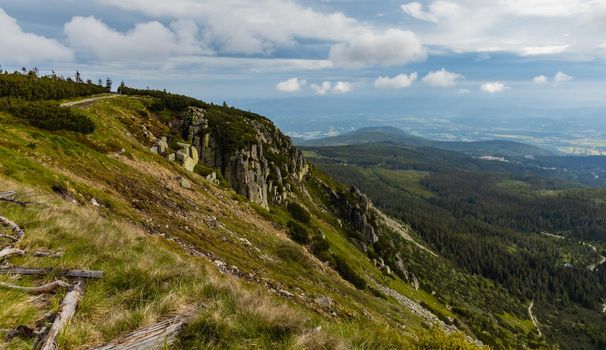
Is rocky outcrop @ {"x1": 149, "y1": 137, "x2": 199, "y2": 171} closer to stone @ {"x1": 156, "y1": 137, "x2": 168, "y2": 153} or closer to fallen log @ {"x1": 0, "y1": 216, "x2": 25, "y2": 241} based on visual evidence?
stone @ {"x1": 156, "y1": 137, "x2": 168, "y2": 153}

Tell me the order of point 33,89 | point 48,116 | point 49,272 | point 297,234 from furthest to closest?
1. point 33,89
2. point 297,234
3. point 48,116
4. point 49,272

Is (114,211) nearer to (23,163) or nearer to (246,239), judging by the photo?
(23,163)

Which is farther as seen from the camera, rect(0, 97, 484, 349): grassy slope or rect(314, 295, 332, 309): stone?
rect(314, 295, 332, 309): stone

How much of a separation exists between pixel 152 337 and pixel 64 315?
58.6 inches

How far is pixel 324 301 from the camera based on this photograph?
2575 centimetres

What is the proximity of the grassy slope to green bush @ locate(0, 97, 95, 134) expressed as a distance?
1849 mm

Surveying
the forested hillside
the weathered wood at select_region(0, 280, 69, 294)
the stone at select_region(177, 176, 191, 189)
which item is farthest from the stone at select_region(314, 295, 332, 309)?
the stone at select_region(177, 176, 191, 189)

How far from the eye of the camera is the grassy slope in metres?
6.41

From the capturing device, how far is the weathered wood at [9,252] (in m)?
8.29

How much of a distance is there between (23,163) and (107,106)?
138 feet

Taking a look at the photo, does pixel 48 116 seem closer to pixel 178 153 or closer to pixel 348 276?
pixel 178 153

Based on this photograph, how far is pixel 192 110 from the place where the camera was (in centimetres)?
7962

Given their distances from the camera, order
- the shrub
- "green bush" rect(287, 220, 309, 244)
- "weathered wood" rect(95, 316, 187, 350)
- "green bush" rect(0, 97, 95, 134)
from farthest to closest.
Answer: the shrub → "green bush" rect(287, 220, 309, 244) → "green bush" rect(0, 97, 95, 134) → "weathered wood" rect(95, 316, 187, 350)

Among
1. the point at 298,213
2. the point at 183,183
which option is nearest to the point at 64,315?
the point at 183,183
